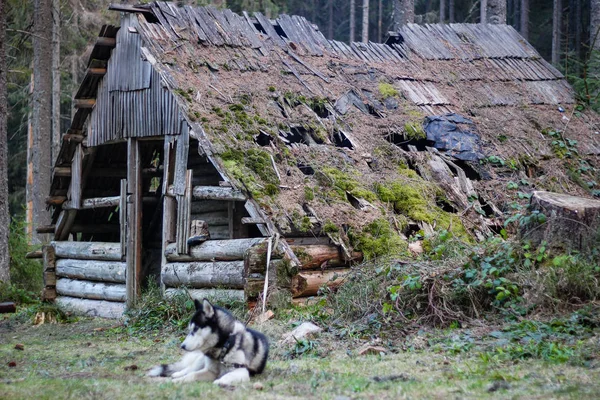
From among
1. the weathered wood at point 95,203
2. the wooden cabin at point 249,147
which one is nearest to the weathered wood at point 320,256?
the wooden cabin at point 249,147

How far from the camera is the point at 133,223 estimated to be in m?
14.9

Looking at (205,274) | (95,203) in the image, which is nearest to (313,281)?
(205,274)

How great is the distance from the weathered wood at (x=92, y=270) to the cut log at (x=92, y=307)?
47cm

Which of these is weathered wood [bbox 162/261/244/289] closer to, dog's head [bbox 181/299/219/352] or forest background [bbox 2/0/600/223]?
dog's head [bbox 181/299/219/352]

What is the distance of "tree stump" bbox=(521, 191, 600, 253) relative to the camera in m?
9.20

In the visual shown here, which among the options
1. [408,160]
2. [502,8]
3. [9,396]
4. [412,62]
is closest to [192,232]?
[408,160]

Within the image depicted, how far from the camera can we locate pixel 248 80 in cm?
1503

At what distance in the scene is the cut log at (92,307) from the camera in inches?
597

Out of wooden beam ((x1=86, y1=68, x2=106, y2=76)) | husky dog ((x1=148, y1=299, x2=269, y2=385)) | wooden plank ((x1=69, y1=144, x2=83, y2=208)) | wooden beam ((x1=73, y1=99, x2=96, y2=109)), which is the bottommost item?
husky dog ((x1=148, y1=299, x2=269, y2=385))

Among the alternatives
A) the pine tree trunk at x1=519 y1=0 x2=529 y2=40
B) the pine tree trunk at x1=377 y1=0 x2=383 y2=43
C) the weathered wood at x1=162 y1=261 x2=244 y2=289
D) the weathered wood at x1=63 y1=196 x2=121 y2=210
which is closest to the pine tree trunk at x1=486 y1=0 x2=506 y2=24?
the pine tree trunk at x1=519 y1=0 x2=529 y2=40

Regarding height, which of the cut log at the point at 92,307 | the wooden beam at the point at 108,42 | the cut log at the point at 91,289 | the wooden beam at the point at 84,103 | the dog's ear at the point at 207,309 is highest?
the wooden beam at the point at 108,42

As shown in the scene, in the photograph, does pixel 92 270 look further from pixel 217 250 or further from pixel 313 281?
pixel 313 281

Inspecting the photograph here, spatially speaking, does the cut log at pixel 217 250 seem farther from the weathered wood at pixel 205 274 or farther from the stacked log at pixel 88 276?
the stacked log at pixel 88 276

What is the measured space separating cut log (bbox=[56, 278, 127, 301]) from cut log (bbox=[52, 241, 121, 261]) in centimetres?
54
